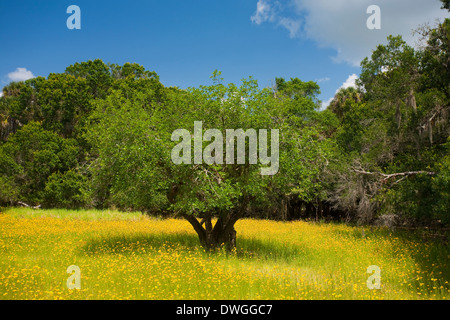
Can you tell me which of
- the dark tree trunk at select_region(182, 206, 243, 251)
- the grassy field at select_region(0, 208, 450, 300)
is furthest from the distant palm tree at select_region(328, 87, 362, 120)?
the dark tree trunk at select_region(182, 206, 243, 251)

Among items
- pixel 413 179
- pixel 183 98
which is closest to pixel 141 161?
pixel 183 98

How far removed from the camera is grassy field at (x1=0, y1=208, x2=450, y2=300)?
25.0 ft

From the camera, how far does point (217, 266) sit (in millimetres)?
9445

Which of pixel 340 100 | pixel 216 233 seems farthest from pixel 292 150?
pixel 340 100

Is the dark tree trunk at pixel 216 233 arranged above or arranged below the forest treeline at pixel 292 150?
below

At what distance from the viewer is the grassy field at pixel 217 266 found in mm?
7621

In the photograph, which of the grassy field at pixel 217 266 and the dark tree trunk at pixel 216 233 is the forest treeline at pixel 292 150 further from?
the grassy field at pixel 217 266

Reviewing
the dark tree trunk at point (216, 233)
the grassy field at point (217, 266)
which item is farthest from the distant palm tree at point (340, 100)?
the dark tree trunk at point (216, 233)

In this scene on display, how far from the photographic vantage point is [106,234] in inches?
622

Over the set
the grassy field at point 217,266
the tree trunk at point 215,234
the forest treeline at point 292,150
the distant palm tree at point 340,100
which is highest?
the distant palm tree at point 340,100

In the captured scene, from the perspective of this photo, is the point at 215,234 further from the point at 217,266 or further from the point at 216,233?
the point at 217,266

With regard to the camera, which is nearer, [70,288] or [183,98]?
[70,288]

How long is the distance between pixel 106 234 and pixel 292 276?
10.4 m
